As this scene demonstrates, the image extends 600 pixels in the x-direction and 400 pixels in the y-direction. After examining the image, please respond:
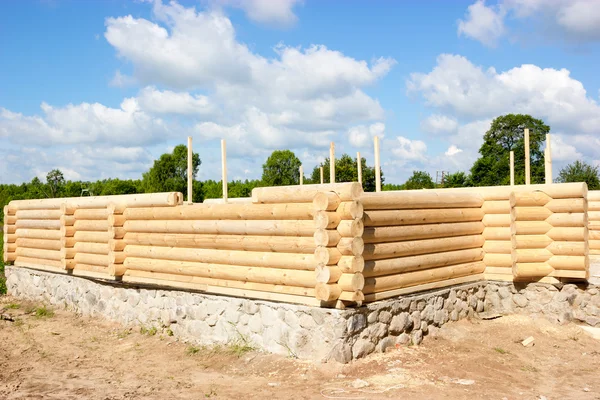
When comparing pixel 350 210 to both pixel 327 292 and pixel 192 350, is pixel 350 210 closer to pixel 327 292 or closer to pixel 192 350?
pixel 327 292

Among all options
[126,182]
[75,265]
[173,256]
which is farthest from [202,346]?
[126,182]

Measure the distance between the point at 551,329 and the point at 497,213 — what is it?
2.38 m

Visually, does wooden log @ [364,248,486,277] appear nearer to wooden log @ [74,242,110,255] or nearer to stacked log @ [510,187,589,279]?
stacked log @ [510,187,589,279]

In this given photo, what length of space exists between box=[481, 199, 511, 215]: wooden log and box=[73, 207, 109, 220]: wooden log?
805cm

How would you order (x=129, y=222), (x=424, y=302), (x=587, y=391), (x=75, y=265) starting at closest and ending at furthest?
(x=587, y=391)
(x=424, y=302)
(x=129, y=222)
(x=75, y=265)

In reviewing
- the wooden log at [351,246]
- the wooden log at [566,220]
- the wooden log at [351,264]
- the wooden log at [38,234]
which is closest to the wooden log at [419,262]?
the wooden log at [351,264]

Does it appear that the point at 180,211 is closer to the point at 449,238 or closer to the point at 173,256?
the point at 173,256

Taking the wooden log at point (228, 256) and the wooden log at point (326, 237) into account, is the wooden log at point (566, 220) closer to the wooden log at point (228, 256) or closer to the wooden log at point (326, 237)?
the wooden log at point (326, 237)

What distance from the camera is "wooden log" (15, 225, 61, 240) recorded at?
15.5 metres

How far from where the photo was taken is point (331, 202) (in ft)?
27.0

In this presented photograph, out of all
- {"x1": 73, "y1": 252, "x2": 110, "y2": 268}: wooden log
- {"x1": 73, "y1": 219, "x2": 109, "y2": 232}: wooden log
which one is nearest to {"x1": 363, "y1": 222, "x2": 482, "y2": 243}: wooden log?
{"x1": 73, "y1": 252, "x2": 110, "y2": 268}: wooden log

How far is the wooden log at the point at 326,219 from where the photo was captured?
819 cm

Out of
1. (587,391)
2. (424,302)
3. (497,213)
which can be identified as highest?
(497,213)

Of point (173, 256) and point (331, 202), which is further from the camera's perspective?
point (173, 256)
